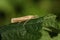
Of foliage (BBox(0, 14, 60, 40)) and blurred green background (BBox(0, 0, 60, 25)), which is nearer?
foliage (BBox(0, 14, 60, 40))

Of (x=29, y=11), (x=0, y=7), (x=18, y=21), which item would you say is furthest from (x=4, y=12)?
(x=18, y=21)

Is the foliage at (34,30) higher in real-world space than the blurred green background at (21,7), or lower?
lower

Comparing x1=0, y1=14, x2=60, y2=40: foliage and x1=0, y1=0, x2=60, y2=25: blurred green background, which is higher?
x1=0, y1=0, x2=60, y2=25: blurred green background

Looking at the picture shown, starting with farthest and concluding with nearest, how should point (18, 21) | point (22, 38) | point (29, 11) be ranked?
point (29, 11)
point (18, 21)
point (22, 38)

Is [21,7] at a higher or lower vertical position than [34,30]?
higher

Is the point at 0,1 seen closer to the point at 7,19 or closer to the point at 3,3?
the point at 3,3

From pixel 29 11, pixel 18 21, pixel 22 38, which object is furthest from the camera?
pixel 29 11

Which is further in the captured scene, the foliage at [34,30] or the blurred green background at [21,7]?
the blurred green background at [21,7]

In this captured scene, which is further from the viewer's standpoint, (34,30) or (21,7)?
(21,7)
